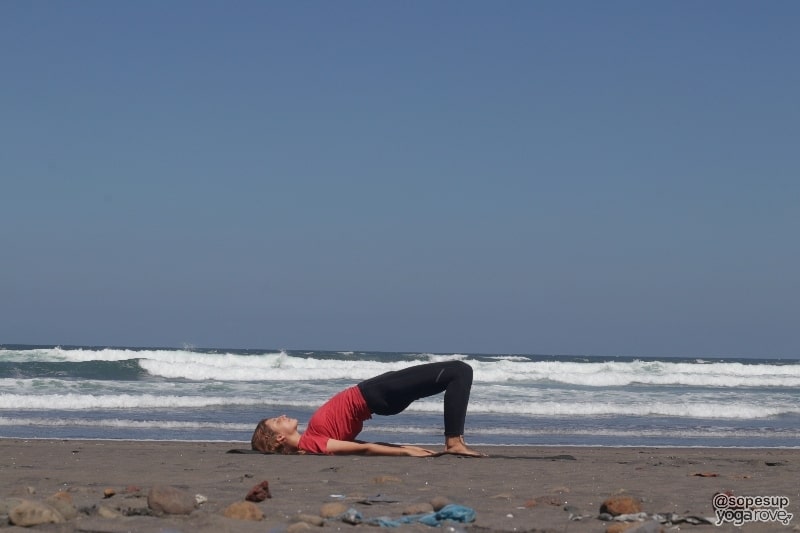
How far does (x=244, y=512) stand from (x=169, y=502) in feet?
1.27

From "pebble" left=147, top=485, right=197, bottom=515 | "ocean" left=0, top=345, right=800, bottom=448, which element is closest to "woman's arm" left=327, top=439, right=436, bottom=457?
"ocean" left=0, top=345, right=800, bottom=448

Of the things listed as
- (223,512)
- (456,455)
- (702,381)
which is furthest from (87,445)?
(702,381)

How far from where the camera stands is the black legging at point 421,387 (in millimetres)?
6953

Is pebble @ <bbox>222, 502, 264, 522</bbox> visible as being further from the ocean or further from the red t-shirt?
the ocean

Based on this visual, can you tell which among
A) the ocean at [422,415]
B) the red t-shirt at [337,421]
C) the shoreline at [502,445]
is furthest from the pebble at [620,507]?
the ocean at [422,415]

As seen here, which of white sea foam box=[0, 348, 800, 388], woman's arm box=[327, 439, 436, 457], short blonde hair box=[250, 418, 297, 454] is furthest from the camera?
white sea foam box=[0, 348, 800, 388]

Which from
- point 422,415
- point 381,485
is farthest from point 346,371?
point 381,485

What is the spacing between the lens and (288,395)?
16.4 meters

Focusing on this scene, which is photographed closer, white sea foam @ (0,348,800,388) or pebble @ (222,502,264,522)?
pebble @ (222,502,264,522)

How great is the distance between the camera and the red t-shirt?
7.05 metres

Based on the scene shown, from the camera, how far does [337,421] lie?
284 inches

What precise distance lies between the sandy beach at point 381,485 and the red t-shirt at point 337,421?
0.46 feet

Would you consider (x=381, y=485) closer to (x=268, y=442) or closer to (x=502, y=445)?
(x=268, y=442)

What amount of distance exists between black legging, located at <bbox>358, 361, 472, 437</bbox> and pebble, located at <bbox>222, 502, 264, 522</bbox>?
301 cm
